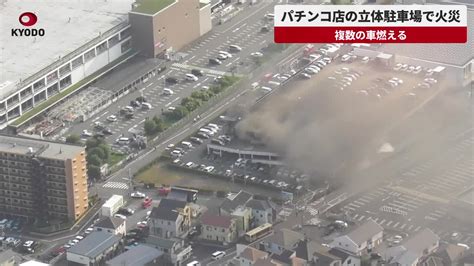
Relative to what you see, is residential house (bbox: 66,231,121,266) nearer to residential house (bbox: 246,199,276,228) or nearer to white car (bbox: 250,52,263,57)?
residential house (bbox: 246,199,276,228)

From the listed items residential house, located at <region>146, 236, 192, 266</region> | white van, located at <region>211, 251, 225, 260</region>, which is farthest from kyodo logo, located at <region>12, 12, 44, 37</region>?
white van, located at <region>211, 251, 225, 260</region>

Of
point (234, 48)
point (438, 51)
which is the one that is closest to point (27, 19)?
point (234, 48)

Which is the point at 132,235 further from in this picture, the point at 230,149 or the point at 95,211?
the point at 230,149

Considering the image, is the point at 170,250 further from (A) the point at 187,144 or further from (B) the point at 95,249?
(A) the point at 187,144

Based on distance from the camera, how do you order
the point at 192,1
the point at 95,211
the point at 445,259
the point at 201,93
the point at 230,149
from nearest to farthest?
the point at 445,259 < the point at 95,211 < the point at 230,149 < the point at 201,93 < the point at 192,1

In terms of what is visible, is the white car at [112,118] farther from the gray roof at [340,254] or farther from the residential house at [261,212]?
the gray roof at [340,254]

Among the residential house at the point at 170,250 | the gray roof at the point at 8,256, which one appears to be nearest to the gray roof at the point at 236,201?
the residential house at the point at 170,250

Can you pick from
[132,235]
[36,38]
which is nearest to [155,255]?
[132,235]
